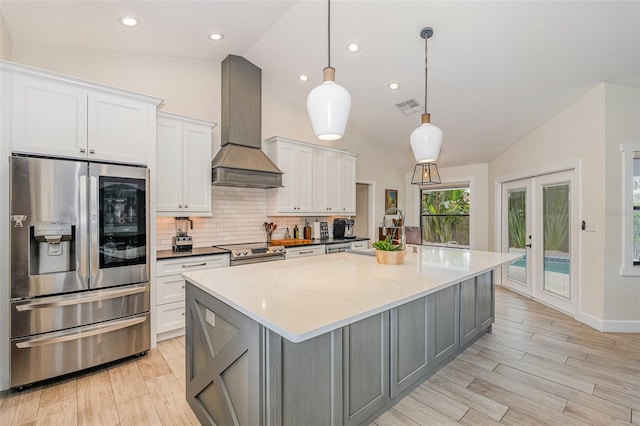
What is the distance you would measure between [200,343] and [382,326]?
1.15 m

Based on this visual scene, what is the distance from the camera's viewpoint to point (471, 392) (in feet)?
7.40

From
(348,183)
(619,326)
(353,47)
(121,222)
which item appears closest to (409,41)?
(353,47)

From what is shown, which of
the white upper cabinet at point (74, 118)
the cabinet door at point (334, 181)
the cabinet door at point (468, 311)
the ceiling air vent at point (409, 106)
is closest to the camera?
the white upper cabinet at point (74, 118)

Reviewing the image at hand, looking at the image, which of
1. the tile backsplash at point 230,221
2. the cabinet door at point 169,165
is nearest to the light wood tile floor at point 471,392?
the tile backsplash at point 230,221

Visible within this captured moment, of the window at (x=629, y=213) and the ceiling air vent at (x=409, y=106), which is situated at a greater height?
the ceiling air vent at (x=409, y=106)

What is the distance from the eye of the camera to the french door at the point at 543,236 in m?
3.99

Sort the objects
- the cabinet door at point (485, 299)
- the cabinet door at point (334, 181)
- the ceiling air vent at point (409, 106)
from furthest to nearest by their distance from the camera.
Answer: the cabinet door at point (334, 181) → the ceiling air vent at point (409, 106) → the cabinet door at point (485, 299)

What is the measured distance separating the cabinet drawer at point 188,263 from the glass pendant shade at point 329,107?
2.41 metres

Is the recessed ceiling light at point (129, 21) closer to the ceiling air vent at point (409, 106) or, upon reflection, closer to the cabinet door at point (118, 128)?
the cabinet door at point (118, 128)

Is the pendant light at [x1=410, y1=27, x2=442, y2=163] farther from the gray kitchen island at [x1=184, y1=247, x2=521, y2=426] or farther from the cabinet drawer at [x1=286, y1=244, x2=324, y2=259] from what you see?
the cabinet drawer at [x1=286, y1=244, x2=324, y2=259]

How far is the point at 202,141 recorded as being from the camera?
3656 millimetres

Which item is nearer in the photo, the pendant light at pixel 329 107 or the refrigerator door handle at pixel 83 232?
the pendant light at pixel 329 107

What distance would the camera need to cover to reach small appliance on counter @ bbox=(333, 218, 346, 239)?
5238 mm

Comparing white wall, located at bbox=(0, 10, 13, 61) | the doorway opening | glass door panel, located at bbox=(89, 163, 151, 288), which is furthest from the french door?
white wall, located at bbox=(0, 10, 13, 61)
